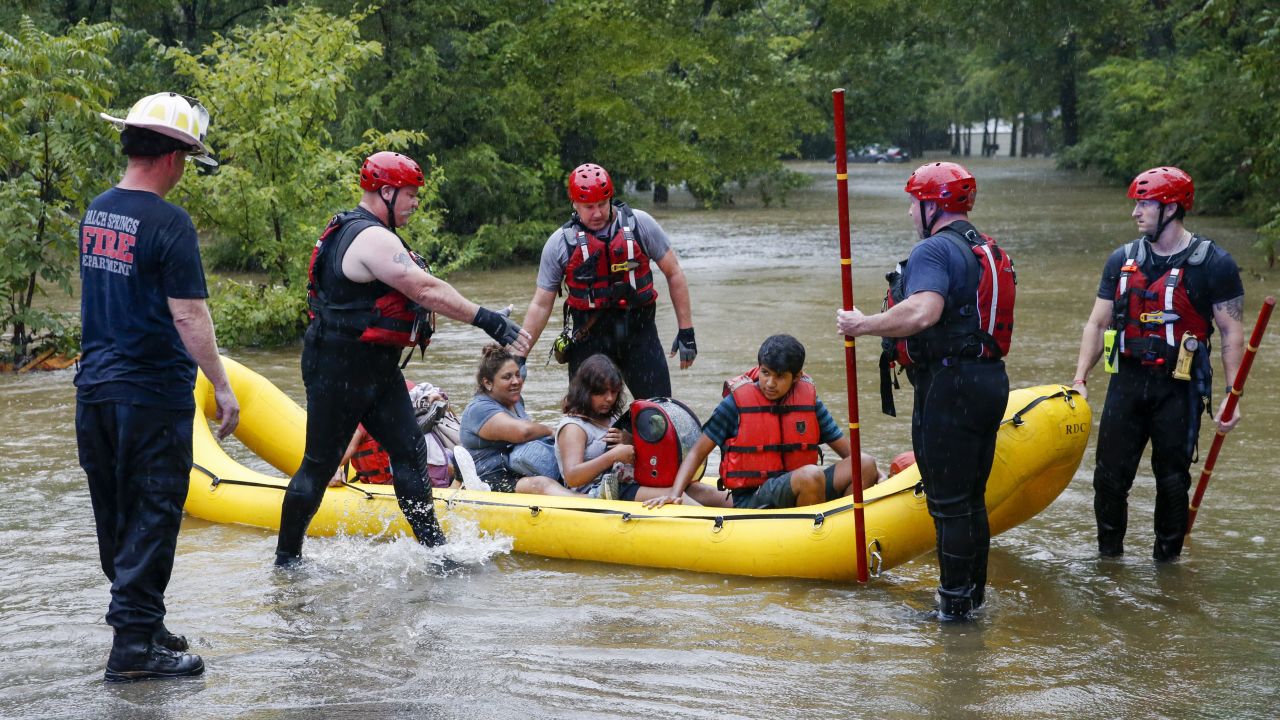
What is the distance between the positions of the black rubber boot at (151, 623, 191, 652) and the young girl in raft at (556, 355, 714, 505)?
83.6 inches

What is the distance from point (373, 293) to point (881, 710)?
2549 millimetres

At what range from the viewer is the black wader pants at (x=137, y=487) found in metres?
4.38

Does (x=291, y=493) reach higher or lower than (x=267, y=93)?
lower

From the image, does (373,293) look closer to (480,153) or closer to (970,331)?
(970,331)

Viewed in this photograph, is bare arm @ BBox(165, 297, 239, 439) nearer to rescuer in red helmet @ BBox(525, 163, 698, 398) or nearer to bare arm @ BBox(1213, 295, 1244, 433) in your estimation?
rescuer in red helmet @ BBox(525, 163, 698, 398)

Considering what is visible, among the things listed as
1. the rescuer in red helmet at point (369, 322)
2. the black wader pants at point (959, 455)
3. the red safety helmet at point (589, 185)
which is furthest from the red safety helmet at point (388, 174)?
the black wader pants at point (959, 455)

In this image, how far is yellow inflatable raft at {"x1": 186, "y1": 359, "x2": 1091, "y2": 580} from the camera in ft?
17.9

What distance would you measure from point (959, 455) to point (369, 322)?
7.63 ft

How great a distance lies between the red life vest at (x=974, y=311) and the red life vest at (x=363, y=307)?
1891mm

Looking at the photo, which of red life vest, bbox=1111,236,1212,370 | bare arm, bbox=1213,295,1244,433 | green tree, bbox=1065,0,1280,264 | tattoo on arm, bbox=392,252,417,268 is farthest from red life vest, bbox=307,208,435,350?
green tree, bbox=1065,0,1280,264

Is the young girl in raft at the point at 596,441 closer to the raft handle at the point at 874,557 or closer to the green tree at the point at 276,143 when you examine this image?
the raft handle at the point at 874,557

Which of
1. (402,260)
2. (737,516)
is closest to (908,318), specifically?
(737,516)

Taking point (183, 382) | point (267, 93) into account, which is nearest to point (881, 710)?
point (183, 382)

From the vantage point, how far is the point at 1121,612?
5.26 meters
